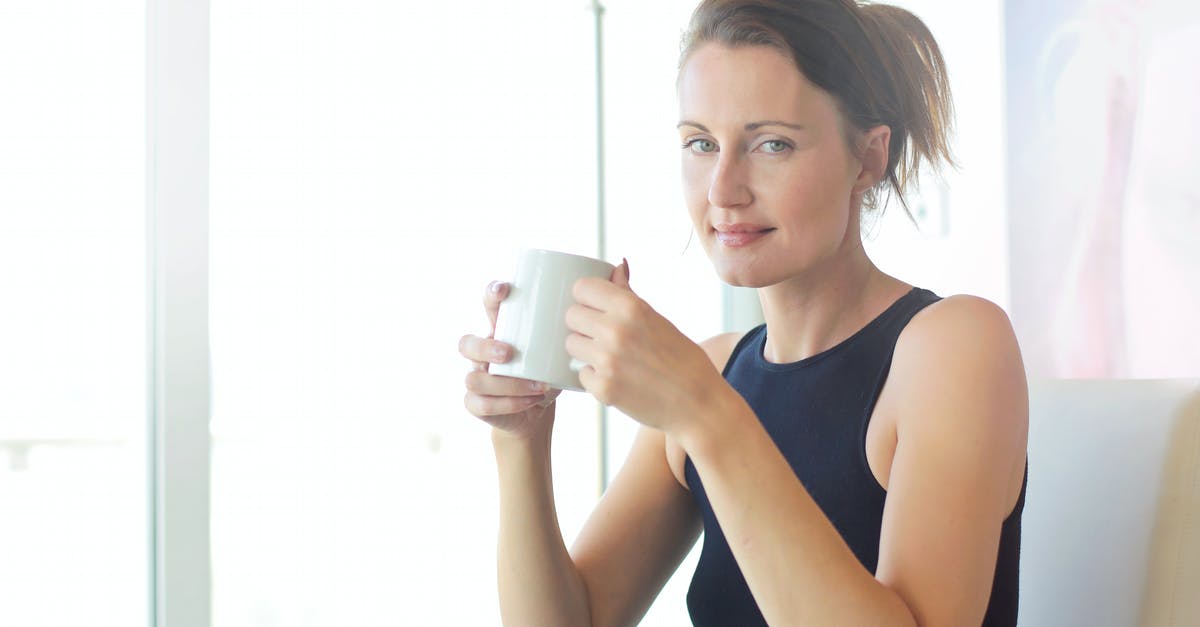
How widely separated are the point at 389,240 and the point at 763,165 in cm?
123

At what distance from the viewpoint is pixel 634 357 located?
744mm

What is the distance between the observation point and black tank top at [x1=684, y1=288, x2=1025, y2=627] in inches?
38.9

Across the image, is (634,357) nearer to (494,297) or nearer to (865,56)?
(494,297)

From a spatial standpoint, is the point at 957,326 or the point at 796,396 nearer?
the point at 957,326

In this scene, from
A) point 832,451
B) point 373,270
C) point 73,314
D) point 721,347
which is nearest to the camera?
point 832,451

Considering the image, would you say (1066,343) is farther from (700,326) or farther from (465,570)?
(465,570)

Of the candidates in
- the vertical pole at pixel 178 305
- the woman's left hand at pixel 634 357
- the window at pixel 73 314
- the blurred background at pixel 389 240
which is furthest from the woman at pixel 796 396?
the window at pixel 73 314

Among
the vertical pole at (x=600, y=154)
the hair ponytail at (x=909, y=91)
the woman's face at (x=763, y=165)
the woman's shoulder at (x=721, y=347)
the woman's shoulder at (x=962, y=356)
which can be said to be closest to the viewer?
the woman's shoulder at (x=962, y=356)

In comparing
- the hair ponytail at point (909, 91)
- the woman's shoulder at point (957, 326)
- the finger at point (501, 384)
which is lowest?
the finger at point (501, 384)

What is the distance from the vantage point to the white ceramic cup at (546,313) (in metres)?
0.78

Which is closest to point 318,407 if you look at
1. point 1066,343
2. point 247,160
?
point 247,160

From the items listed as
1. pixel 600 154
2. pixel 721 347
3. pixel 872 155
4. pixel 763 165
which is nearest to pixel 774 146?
pixel 763 165

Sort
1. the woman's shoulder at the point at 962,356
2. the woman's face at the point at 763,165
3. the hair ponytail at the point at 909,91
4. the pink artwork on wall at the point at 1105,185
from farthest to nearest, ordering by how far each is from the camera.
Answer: the pink artwork on wall at the point at 1105,185 < the hair ponytail at the point at 909,91 < the woman's face at the point at 763,165 < the woman's shoulder at the point at 962,356

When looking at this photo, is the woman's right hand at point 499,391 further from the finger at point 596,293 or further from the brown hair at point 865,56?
the brown hair at point 865,56
